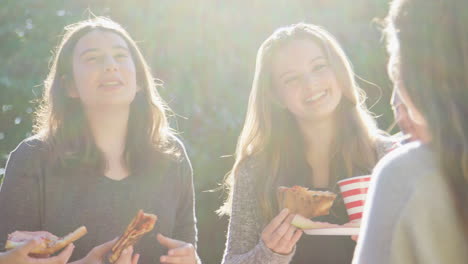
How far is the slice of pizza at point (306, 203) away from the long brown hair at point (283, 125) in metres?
0.24

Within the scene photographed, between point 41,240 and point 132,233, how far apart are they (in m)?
0.35

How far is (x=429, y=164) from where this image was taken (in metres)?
1.24

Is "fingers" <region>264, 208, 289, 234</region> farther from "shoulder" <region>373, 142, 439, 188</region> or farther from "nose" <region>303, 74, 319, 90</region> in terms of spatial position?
"shoulder" <region>373, 142, 439, 188</region>

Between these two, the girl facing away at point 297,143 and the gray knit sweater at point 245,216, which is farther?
the gray knit sweater at point 245,216

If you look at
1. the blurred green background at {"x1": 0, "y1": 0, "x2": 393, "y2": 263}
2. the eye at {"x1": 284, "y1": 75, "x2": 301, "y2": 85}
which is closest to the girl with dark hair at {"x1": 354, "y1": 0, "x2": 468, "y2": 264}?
the eye at {"x1": 284, "y1": 75, "x2": 301, "y2": 85}

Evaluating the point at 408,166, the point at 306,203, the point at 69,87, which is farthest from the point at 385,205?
the point at 69,87

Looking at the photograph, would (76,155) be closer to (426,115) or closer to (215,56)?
(426,115)

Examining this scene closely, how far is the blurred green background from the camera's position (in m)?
5.44

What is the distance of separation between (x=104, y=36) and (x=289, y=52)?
86cm

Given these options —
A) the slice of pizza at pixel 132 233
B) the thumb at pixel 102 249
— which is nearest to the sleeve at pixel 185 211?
the slice of pizza at pixel 132 233

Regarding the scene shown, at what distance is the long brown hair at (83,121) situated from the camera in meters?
2.68

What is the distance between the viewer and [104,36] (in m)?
2.75

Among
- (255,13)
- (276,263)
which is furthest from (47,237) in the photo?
(255,13)

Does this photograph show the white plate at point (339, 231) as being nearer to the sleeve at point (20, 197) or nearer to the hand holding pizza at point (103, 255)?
the hand holding pizza at point (103, 255)
